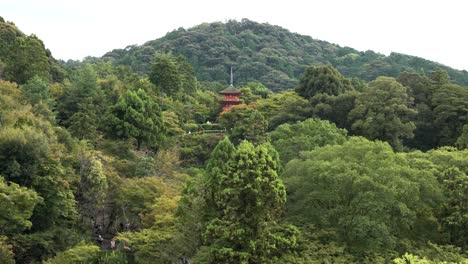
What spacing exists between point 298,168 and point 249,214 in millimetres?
4952

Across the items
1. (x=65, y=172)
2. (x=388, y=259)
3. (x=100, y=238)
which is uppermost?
(x=65, y=172)

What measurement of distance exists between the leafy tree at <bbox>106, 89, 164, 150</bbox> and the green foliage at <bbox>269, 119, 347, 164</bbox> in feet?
26.3

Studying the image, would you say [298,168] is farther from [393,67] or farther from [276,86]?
[393,67]

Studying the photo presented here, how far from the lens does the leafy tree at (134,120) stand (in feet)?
94.1

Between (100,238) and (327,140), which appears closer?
(100,238)

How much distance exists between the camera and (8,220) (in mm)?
17109

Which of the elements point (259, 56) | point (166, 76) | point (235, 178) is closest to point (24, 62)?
point (166, 76)

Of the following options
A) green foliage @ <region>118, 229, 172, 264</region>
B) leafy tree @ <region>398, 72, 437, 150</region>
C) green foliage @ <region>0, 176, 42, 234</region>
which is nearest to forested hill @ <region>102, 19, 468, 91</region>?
leafy tree @ <region>398, 72, 437, 150</region>

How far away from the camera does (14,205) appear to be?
1688cm

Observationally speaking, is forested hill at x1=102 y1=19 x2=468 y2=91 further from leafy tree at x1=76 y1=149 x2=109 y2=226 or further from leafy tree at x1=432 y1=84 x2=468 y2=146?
leafy tree at x1=76 y1=149 x2=109 y2=226

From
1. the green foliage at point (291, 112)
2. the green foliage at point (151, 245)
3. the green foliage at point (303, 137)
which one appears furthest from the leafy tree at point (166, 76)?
the green foliage at point (151, 245)

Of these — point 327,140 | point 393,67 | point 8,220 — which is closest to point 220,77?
point 393,67

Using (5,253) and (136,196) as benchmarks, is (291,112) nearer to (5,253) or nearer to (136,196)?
(136,196)

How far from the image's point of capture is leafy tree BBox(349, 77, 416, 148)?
1136 inches
